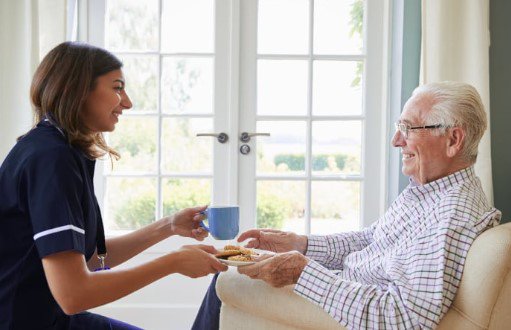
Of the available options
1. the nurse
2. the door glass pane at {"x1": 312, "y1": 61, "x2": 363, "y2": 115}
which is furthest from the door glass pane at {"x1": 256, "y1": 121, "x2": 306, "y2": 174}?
the nurse

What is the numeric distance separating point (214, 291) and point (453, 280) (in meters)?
0.74

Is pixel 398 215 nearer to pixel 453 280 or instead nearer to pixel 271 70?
pixel 453 280

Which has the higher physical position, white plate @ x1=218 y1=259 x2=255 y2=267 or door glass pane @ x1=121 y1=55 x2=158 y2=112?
door glass pane @ x1=121 y1=55 x2=158 y2=112

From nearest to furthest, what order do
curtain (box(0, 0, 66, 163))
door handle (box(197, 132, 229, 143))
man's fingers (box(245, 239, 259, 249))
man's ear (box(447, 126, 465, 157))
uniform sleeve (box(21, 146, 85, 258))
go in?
uniform sleeve (box(21, 146, 85, 258)), man's ear (box(447, 126, 465, 157)), man's fingers (box(245, 239, 259, 249)), curtain (box(0, 0, 66, 163)), door handle (box(197, 132, 229, 143))

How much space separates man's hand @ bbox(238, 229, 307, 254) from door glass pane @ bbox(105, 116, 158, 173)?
1370mm

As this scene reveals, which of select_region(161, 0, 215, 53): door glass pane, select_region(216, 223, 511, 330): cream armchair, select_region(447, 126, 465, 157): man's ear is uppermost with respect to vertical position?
select_region(161, 0, 215, 53): door glass pane

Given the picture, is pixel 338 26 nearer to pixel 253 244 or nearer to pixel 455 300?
pixel 253 244

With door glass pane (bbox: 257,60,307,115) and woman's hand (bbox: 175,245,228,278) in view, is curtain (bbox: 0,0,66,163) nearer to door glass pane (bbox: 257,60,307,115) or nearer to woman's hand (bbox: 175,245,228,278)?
door glass pane (bbox: 257,60,307,115)

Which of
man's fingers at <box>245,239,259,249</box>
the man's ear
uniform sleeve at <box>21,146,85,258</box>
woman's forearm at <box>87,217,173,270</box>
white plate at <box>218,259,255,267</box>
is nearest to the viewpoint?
uniform sleeve at <box>21,146,85,258</box>

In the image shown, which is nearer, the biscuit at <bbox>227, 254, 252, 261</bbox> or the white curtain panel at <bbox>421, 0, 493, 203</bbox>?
the biscuit at <bbox>227, 254, 252, 261</bbox>

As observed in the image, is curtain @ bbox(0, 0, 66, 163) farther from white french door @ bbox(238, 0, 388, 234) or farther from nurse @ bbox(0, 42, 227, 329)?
nurse @ bbox(0, 42, 227, 329)

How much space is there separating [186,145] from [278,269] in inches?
71.3

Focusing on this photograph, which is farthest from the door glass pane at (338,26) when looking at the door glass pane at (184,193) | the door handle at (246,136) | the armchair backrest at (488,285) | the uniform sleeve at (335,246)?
the armchair backrest at (488,285)

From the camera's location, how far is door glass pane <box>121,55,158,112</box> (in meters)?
3.41
